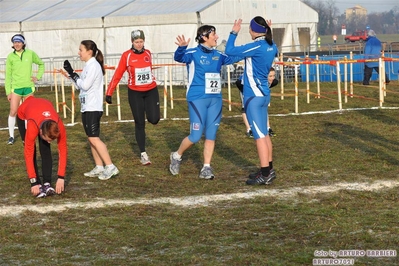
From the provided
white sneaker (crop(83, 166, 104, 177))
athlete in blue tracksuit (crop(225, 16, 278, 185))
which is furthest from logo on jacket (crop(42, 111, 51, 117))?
athlete in blue tracksuit (crop(225, 16, 278, 185))

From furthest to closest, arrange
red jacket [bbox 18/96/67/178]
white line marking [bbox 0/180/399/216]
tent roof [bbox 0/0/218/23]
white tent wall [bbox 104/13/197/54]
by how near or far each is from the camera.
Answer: tent roof [bbox 0/0/218/23] < white tent wall [bbox 104/13/197/54] < red jacket [bbox 18/96/67/178] < white line marking [bbox 0/180/399/216]

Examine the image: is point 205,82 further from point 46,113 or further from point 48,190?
point 48,190

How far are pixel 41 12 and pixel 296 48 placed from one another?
11117 millimetres

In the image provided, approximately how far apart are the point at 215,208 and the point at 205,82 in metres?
2.07

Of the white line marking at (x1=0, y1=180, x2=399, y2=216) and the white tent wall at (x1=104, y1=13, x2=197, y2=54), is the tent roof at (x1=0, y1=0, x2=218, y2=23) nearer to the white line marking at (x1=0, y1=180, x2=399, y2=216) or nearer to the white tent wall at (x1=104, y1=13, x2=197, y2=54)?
the white tent wall at (x1=104, y1=13, x2=197, y2=54)

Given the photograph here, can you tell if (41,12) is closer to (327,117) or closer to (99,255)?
(327,117)

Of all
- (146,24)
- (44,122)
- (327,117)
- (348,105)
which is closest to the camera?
(44,122)

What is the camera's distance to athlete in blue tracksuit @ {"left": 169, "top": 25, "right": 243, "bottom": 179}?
9594mm

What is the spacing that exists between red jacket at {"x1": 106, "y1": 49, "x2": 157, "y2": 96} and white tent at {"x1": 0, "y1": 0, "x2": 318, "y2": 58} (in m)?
19.4

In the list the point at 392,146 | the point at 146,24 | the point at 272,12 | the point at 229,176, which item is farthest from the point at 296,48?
the point at 229,176

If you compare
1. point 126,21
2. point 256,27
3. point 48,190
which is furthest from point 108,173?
point 126,21

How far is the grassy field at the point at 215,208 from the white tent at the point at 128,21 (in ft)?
57.9

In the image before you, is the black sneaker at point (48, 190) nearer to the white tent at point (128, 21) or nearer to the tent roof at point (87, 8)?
the white tent at point (128, 21)

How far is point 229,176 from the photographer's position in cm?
993
